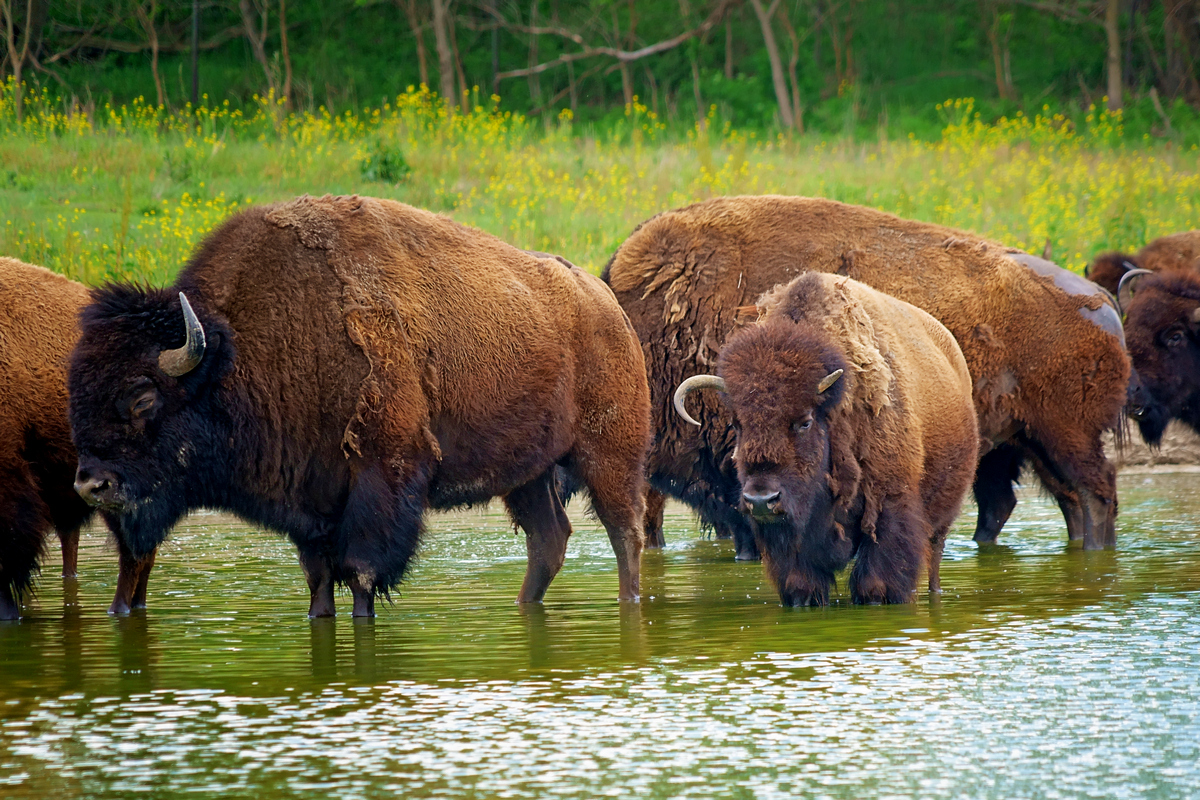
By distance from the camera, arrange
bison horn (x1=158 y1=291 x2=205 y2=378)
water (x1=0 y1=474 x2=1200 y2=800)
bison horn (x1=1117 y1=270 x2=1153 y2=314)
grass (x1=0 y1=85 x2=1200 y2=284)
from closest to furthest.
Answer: water (x1=0 y1=474 x2=1200 y2=800) < bison horn (x1=158 y1=291 x2=205 y2=378) < bison horn (x1=1117 y1=270 x2=1153 y2=314) < grass (x1=0 y1=85 x2=1200 y2=284)

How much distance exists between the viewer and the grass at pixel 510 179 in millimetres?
16125

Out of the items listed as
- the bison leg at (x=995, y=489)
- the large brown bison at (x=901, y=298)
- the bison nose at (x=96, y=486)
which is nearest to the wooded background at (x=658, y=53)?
the bison leg at (x=995, y=489)

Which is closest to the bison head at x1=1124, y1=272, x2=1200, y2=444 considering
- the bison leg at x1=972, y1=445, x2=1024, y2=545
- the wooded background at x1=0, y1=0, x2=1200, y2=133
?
the bison leg at x1=972, y1=445, x2=1024, y2=545

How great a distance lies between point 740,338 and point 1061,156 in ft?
53.3

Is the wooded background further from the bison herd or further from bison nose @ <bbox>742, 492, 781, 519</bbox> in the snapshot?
bison nose @ <bbox>742, 492, 781, 519</bbox>

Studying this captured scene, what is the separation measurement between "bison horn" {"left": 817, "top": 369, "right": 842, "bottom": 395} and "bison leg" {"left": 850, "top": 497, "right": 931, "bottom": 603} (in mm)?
734

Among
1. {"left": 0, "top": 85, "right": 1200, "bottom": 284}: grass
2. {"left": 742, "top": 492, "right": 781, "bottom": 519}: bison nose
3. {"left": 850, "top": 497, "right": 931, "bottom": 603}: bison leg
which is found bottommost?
{"left": 850, "top": 497, "right": 931, "bottom": 603}: bison leg

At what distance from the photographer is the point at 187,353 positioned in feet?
22.8

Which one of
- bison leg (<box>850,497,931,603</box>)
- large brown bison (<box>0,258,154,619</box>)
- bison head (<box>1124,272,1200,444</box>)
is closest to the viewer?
large brown bison (<box>0,258,154,619</box>)

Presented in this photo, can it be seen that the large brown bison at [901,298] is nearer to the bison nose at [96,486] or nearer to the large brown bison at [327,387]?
the large brown bison at [327,387]

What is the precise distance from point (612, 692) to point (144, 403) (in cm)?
279

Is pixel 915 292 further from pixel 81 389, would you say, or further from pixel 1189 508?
pixel 81 389

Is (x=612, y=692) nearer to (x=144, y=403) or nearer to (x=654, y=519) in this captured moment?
(x=144, y=403)

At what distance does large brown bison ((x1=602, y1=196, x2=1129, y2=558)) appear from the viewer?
1016cm
